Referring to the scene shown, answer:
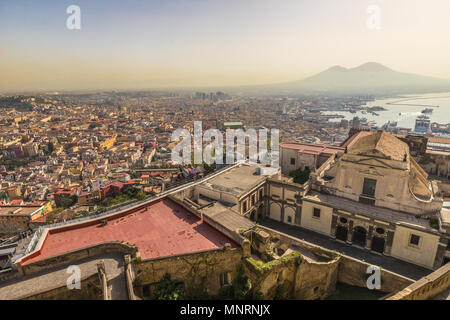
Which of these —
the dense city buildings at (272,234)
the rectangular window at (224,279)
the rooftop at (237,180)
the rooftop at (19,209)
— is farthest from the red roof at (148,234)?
the rooftop at (19,209)

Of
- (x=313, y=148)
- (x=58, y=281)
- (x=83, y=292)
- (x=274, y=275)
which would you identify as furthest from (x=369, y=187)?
(x=58, y=281)

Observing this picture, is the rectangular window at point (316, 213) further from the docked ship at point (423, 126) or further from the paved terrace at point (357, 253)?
the docked ship at point (423, 126)

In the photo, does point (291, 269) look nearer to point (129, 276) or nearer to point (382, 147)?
point (129, 276)

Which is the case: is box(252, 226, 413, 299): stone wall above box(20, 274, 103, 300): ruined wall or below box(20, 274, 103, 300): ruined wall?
below

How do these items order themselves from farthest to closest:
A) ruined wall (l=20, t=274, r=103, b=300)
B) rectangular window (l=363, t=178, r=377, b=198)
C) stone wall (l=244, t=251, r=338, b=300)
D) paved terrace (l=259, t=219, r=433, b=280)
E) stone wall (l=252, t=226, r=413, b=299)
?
1. rectangular window (l=363, t=178, r=377, b=198)
2. paved terrace (l=259, t=219, r=433, b=280)
3. stone wall (l=252, t=226, r=413, b=299)
4. stone wall (l=244, t=251, r=338, b=300)
5. ruined wall (l=20, t=274, r=103, b=300)

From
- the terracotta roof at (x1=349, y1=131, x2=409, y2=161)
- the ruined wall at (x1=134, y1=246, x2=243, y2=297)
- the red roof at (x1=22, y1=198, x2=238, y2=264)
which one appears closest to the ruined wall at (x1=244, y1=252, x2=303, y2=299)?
the ruined wall at (x1=134, y1=246, x2=243, y2=297)

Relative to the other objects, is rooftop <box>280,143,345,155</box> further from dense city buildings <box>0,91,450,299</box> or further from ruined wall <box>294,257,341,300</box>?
ruined wall <box>294,257,341,300</box>

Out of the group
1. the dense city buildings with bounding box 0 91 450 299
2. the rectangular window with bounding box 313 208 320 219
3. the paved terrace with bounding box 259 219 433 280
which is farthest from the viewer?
the rectangular window with bounding box 313 208 320 219
